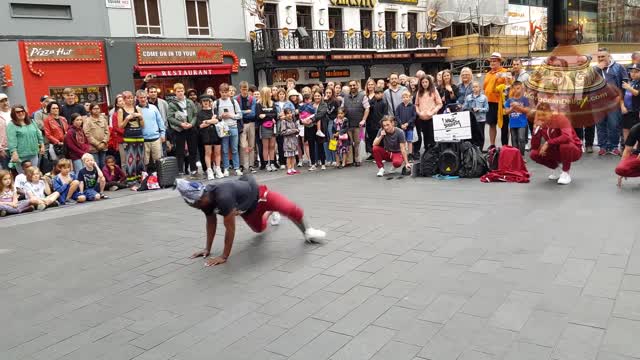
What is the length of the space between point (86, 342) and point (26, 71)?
16594mm

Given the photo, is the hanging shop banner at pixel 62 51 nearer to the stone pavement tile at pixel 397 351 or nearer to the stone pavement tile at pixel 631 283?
the stone pavement tile at pixel 397 351

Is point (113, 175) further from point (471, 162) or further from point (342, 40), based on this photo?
point (342, 40)

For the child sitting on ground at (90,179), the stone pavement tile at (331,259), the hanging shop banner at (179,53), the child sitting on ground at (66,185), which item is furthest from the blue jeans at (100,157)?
the hanging shop banner at (179,53)

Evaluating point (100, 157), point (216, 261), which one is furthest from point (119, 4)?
point (216, 261)

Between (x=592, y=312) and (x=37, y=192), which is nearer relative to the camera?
(x=592, y=312)

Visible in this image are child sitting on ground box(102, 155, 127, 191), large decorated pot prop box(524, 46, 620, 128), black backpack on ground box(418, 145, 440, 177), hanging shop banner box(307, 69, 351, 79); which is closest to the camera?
large decorated pot prop box(524, 46, 620, 128)

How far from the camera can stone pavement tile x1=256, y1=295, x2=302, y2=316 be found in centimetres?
387

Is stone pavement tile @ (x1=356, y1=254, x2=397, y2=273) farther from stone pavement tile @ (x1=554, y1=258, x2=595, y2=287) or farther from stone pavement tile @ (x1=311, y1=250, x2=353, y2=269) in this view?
stone pavement tile @ (x1=554, y1=258, x2=595, y2=287)

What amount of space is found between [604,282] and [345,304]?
1.96 metres

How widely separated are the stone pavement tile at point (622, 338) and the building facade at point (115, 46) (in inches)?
718

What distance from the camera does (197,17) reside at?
21.7 m

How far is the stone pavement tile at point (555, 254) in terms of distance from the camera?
4.43 m

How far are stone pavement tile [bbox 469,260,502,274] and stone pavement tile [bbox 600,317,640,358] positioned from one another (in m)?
A: 1.11

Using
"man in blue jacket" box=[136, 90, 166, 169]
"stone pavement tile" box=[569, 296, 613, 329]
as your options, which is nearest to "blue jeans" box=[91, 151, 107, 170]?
"man in blue jacket" box=[136, 90, 166, 169]
